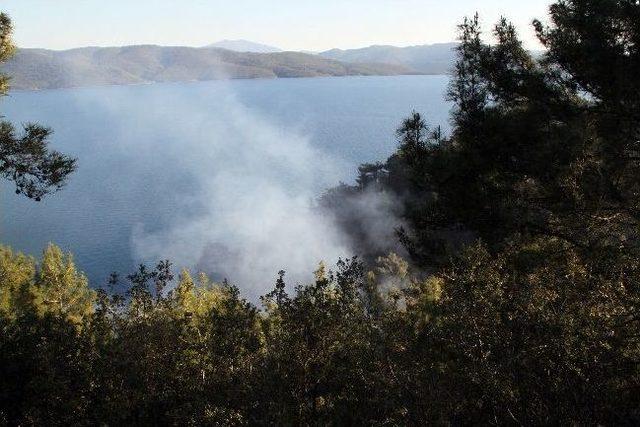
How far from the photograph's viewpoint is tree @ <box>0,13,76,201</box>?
15.5 metres

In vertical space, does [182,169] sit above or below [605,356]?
below

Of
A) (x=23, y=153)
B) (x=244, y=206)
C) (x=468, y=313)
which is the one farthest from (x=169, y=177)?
(x=468, y=313)

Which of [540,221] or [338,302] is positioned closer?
[338,302]

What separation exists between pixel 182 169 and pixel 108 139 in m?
52.7

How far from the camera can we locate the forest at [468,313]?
971 centimetres

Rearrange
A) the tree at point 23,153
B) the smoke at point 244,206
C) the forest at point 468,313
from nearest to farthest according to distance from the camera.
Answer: the forest at point 468,313 < the tree at point 23,153 < the smoke at point 244,206

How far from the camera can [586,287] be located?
10438 mm

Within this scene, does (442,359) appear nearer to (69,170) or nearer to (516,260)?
(516,260)

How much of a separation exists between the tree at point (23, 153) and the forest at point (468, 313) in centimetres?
6

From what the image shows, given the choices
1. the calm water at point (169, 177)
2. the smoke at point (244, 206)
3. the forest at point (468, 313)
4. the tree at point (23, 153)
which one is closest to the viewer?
the forest at point (468, 313)

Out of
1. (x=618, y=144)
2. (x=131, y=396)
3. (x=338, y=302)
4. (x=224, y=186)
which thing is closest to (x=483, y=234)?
(x=618, y=144)

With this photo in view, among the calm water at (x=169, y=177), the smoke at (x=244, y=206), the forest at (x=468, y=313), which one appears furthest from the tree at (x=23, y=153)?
the calm water at (x=169, y=177)

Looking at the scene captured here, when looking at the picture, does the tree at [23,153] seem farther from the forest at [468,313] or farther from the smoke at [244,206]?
the smoke at [244,206]

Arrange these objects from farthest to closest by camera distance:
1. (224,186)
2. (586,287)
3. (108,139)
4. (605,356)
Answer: (108,139)
(224,186)
(586,287)
(605,356)
